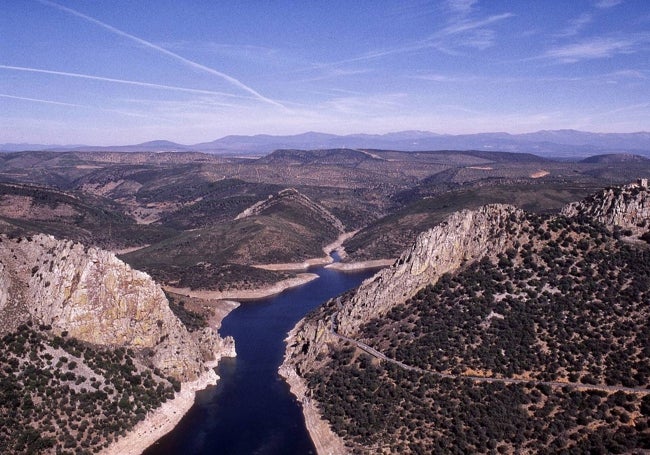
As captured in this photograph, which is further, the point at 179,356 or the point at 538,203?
the point at 538,203

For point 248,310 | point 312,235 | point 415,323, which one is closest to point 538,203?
point 312,235

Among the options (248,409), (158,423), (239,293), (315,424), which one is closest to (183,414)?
(158,423)

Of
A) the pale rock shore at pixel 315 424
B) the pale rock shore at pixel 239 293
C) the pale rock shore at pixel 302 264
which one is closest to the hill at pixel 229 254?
the pale rock shore at pixel 302 264

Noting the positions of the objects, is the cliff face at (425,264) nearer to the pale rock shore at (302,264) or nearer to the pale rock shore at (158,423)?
the pale rock shore at (158,423)

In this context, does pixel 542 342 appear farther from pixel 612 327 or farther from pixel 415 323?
pixel 415 323

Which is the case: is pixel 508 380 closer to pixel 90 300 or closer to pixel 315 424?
pixel 315 424

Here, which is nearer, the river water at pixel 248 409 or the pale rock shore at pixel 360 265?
the river water at pixel 248 409
